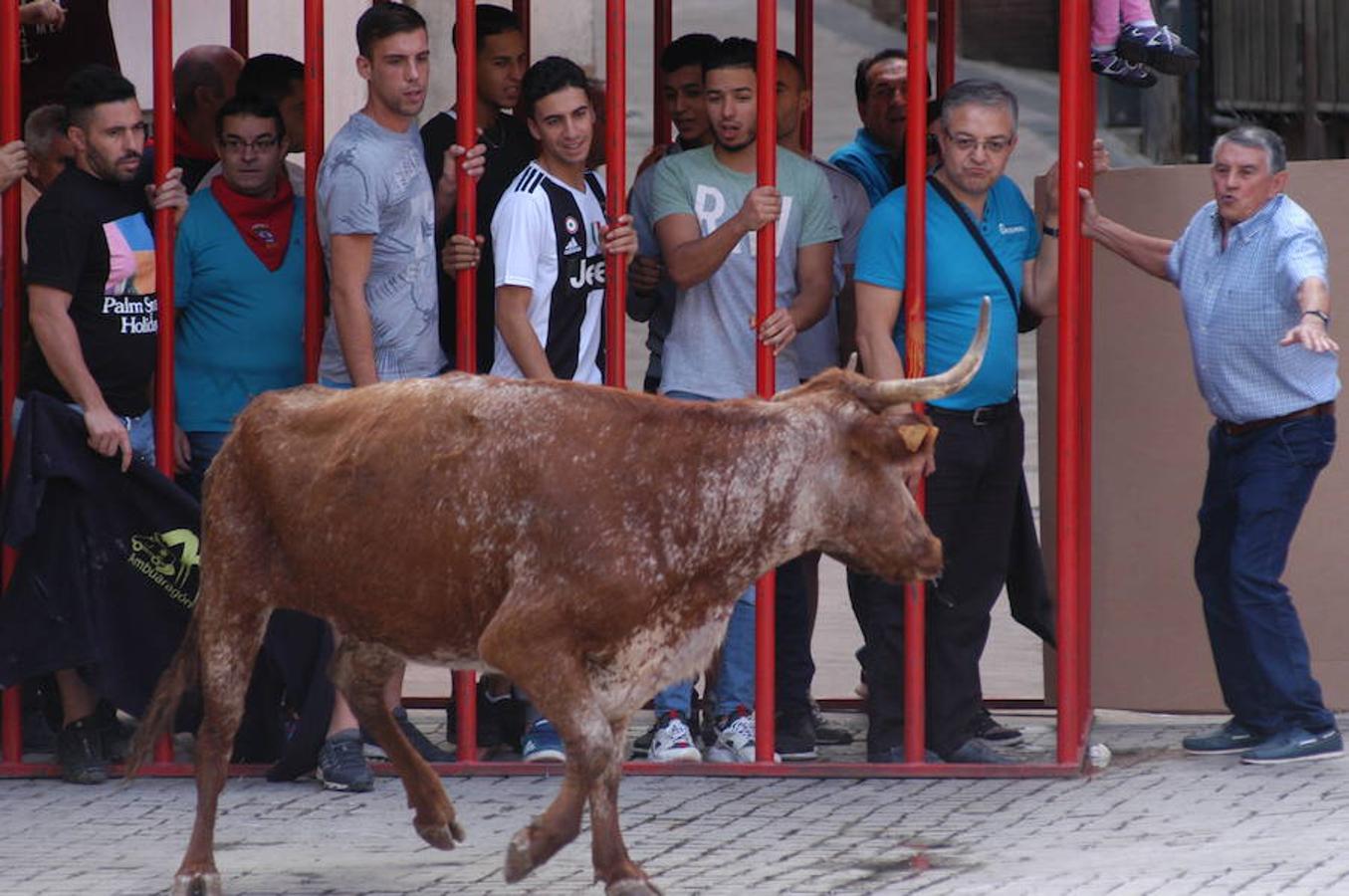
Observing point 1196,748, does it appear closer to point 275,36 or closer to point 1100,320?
point 1100,320

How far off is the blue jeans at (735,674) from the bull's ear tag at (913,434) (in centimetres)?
170

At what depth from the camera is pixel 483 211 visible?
790 centimetres

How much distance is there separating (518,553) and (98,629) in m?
1.93

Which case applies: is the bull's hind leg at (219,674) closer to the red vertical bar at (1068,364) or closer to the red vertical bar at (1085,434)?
the red vertical bar at (1068,364)

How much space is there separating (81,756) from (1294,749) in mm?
3629

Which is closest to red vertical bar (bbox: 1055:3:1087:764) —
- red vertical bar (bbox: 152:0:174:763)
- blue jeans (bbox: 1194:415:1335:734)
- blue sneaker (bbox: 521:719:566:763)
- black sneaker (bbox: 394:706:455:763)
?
blue jeans (bbox: 1194:415:1335:734)

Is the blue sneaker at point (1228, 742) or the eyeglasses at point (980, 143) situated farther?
the blue sneaker at point (1228, 742)

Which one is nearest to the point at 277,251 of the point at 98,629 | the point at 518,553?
the point at 98,629

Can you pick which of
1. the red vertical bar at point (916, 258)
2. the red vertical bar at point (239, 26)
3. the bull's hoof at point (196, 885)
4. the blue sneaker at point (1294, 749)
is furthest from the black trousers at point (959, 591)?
the red vertical bar at point (239, 26)

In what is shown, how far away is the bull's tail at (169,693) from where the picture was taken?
685 cm

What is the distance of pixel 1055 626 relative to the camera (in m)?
7.84

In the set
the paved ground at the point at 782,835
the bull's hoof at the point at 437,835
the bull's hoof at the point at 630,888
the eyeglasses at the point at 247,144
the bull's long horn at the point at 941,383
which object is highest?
the eyeglasses at the point at 247,144

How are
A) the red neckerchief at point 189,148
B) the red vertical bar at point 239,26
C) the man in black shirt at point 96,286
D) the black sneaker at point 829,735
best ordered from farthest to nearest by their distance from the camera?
the red vertical bar at point 239,26 < the red neckerchief at point 189,148 < the black sneaker at point 829,735 < the man in black shirt at point 96,286

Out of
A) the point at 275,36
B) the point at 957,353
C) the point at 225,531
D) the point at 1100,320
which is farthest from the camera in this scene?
the point at 275,36
